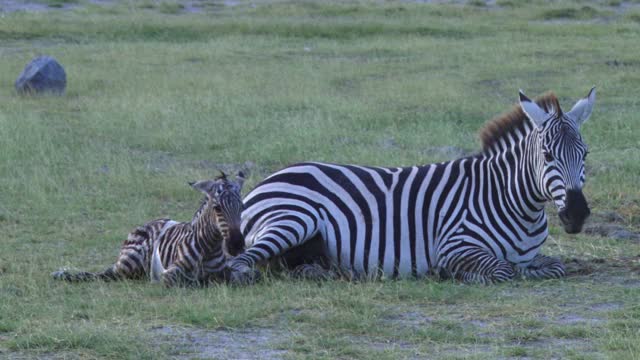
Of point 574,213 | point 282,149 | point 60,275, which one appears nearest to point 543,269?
point 574,213

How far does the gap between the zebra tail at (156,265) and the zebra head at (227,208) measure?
0.67m

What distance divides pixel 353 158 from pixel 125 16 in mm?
19048

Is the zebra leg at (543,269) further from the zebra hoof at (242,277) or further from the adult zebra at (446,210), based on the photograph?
the zebra hoof at (242,277)

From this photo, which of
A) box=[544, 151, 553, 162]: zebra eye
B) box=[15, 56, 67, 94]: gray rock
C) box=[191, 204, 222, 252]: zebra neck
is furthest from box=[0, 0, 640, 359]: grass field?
box=[544, 151, 553, 162]: zebra eye

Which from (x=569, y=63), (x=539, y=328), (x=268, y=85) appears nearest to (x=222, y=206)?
(x=539, y=328)

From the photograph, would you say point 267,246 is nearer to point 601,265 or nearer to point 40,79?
point 601,265

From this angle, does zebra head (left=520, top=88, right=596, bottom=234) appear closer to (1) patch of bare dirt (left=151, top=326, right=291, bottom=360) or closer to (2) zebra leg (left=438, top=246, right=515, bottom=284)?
(2) zebra leg (left=438, top=246, right=515, bottom=284)

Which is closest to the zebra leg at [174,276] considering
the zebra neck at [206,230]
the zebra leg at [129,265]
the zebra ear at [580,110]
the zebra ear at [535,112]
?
the zebra neck at [206,230]

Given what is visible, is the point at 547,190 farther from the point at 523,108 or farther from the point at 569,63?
the point at 569,63

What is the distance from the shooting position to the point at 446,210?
778 cm

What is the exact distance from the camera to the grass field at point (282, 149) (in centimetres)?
621

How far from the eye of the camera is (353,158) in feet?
40.9

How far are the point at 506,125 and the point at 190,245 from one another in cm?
227

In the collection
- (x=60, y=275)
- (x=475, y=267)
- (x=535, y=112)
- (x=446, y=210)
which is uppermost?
(x=535, y=112)
